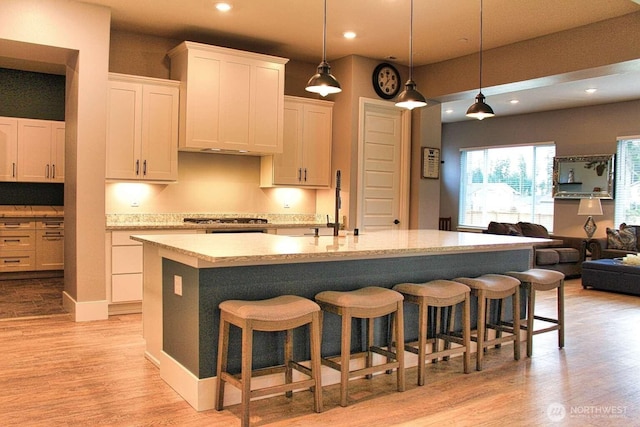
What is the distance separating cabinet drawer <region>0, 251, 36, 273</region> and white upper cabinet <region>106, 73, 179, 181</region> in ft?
10.1

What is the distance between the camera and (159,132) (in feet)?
19.2

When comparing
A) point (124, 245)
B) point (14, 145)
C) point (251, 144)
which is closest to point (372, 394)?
point (124, 245)

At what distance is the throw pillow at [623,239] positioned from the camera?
8477 millimetres

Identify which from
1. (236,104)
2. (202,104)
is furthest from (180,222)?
(236,104)

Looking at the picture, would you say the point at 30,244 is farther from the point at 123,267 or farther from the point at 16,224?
the point at 123,267

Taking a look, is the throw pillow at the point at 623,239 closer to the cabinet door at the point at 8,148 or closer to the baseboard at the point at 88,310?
the baseboard at the point at 88,310

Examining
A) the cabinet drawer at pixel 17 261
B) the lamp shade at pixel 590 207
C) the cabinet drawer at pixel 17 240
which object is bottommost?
the cabinet drawer at pixel 17 261

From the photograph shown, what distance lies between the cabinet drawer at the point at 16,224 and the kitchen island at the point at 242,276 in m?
4.60

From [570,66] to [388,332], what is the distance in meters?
3.44

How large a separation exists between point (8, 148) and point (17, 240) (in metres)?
1.25

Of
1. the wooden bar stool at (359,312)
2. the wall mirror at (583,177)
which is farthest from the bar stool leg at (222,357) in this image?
the wall mirror at (583,177)

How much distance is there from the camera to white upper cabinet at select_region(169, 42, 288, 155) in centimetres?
579

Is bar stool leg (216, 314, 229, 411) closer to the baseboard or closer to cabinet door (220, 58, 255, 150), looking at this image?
the baseboard

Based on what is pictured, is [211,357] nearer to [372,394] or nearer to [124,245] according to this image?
[372,394]
